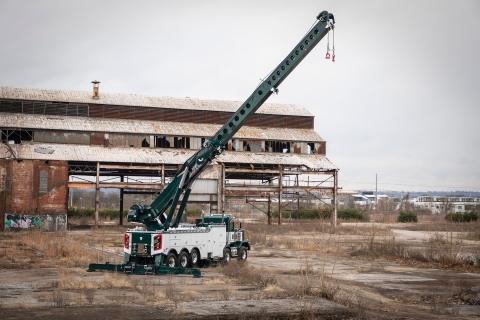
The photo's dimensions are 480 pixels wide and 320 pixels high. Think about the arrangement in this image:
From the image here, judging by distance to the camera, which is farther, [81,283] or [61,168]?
[61,168]

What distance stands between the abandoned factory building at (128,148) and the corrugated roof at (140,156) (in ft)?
0.29

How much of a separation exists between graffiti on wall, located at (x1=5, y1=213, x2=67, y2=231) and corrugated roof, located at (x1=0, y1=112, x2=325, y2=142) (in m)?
8.78

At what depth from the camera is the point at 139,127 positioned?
191 ft

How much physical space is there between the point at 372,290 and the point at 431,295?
6.68ft

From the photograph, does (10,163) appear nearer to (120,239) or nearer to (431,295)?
(120,239)

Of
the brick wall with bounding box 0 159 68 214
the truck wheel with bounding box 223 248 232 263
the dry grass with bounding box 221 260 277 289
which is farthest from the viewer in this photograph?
the brick wall with bounding box 0 159 68 214

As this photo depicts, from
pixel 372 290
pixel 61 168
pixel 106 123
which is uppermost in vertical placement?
pixel 106 123

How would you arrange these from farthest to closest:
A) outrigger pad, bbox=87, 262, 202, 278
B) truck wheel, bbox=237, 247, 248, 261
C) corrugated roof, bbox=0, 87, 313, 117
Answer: corrugated roof, bbox=0, 87, 313, 117 < truck wheel, bbox=237, 247, 248, 261 < outrigger pad, bbox=87, 262, 202, 278

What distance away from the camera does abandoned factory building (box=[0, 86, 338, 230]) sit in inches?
1976

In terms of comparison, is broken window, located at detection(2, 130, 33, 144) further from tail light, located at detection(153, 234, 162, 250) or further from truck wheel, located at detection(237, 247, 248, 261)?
tail light, located at detection(153, 234, 162, 250)

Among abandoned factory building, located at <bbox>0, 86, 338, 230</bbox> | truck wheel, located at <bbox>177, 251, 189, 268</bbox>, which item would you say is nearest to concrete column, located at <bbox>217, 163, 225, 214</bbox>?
abandoned factory building, located at <bbox>0, 86, 338, 230</bbox>

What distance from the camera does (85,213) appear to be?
3014 inches

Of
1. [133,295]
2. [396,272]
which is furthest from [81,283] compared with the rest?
[396,272]

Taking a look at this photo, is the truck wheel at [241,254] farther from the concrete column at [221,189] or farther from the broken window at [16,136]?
the broken window at [16,136]
